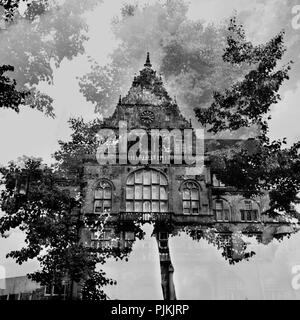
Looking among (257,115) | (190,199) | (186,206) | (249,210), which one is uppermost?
(257,115)

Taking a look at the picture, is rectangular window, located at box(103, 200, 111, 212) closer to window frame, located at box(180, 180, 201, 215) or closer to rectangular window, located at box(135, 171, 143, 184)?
rectangular window, located at box(135, 171, 143, 184)

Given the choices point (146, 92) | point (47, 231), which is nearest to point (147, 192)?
point (47, 231)

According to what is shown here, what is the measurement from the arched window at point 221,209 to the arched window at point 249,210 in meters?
0.95

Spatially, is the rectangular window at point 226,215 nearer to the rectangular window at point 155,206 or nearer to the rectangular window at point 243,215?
the rectangular window at point 243,215

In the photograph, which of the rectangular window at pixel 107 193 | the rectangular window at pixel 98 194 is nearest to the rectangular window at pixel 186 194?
the rectangular window at pixel 107 193

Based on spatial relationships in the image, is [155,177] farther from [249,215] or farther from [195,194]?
[249,215]

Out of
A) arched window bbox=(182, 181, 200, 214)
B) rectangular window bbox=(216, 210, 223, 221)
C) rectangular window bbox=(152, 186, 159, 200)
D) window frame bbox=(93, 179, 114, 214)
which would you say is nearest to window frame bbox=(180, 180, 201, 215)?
arched window bbox=(182, 181, 200, 214)

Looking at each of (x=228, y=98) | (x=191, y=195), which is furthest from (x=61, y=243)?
(x=228, y=98)

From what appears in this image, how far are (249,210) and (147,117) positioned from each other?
902 centimetres

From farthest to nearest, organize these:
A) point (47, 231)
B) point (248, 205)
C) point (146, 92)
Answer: point (146, 92)
point (248, 205)
point (47, 231)

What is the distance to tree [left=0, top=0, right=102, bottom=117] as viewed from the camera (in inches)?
1142

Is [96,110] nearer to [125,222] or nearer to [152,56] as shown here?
[152,56]

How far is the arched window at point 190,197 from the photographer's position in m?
23.6

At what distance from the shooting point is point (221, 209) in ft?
81.4
